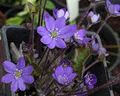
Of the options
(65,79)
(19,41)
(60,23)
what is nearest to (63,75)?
(65,79)

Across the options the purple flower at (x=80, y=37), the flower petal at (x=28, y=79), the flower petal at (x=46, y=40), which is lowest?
the flower petal at (x=28, y=79)

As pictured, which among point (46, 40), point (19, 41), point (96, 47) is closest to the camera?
point (46, 40)

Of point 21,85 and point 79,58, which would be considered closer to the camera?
point 21,85

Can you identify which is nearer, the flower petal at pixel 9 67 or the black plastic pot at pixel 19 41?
the flower petal at pixel 9 67

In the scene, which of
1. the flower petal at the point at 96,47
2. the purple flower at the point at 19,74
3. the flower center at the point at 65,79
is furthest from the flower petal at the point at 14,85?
the flower petal at the point at 96,47

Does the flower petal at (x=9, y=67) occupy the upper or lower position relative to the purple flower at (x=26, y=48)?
lower

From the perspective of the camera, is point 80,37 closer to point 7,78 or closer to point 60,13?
point 60,13

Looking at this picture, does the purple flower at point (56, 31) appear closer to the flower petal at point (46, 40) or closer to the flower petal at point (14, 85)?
the flower petal at point (46, 40)
